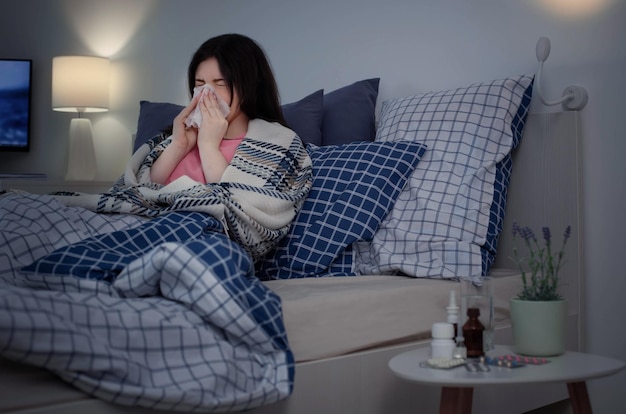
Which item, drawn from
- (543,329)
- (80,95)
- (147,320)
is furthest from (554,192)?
(80,95)

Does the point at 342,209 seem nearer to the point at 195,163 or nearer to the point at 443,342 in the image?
the point at 195,163

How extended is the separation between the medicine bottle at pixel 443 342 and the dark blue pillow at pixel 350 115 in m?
0.96

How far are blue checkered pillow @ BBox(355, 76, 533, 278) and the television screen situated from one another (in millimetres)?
2343

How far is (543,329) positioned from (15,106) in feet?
10.0

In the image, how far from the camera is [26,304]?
105 centimetres

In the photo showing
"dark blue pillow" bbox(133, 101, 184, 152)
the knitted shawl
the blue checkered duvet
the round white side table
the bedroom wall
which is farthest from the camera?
"dark blue pillow" bbox(133, 101, 184, 152)

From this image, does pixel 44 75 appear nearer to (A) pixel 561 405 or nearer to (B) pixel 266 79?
(B) pixel 266 79

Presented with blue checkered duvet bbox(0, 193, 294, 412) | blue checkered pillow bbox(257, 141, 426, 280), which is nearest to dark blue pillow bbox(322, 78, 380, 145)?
blue checkered pillow bbox(257, 141, 426, 280)

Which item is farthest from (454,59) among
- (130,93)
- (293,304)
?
(130,93)

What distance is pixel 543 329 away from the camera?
1.38 metres

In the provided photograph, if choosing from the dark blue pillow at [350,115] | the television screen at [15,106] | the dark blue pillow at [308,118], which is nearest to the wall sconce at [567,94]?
the dark blue pillow at [350,115]

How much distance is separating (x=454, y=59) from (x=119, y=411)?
143 cm

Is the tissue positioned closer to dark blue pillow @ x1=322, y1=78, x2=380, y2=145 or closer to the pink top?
the pink top

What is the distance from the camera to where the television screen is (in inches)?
149
